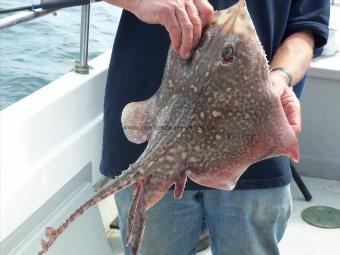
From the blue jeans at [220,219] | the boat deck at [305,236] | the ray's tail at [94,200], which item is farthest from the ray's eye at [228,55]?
the boat deck at [305,236]

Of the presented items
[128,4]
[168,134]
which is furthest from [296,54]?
[168,134]

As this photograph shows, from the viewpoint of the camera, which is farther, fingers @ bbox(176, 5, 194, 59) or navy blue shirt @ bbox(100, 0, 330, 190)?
navy blue shirt @ bbox(100, 0, 330, 190)

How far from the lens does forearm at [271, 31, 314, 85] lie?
194 cm

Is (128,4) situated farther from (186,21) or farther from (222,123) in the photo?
(222,123)

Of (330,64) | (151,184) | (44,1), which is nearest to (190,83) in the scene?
(151,184)

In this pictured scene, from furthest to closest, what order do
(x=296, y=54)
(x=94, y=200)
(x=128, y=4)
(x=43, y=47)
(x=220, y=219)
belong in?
1. (x=43, y=47)
2. (x=220, y=219)
3. (x=296, y=54)
4. (x=128, y=4)
5. (x=94, y=200)

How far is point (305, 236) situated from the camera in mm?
3693

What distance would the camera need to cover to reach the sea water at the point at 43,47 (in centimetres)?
692

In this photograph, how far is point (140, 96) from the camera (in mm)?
2043

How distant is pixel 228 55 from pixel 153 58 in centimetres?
64

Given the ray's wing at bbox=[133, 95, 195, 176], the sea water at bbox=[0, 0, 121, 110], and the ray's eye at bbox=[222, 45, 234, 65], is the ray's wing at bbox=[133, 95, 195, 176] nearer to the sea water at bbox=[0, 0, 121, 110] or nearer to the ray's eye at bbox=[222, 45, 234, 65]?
the ray's eye at bbox=[222, 45, 234, 65]

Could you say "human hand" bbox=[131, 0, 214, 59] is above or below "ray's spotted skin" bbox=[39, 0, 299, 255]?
above

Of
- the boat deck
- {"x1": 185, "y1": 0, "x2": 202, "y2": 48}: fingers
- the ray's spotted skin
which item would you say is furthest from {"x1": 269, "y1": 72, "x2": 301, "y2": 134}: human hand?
the boat deck

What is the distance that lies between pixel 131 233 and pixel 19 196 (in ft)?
3.63
